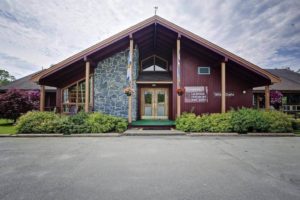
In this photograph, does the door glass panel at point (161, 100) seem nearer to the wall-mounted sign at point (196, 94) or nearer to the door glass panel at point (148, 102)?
the door glass panel at point (148, 102)

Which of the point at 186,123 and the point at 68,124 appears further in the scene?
the point at 186,123

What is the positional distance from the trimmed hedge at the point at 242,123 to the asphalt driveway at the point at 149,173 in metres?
2.42

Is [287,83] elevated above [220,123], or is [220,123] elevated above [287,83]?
[287,83]

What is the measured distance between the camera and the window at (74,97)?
423 inches

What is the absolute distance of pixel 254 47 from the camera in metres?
Result: 19.6

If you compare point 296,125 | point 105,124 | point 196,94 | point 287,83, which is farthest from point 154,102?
point 287,83

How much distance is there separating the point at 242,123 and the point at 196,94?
3555mm

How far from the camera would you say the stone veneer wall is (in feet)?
32.7

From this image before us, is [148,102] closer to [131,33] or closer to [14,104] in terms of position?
[131,33]

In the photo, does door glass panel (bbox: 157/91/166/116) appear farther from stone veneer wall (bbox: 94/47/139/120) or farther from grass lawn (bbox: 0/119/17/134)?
grass lawn (bbox: 0/119/17/134)

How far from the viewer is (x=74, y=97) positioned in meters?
10.9

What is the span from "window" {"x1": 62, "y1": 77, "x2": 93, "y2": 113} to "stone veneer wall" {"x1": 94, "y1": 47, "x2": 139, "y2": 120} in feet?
4.74

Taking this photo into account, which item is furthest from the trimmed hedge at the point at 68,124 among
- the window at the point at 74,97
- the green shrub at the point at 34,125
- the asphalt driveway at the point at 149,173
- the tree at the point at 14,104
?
the tree at the point at 14,104

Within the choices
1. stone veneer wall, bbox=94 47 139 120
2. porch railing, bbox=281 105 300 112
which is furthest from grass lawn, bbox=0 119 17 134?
porch railing, bbox=281 105 300 112
